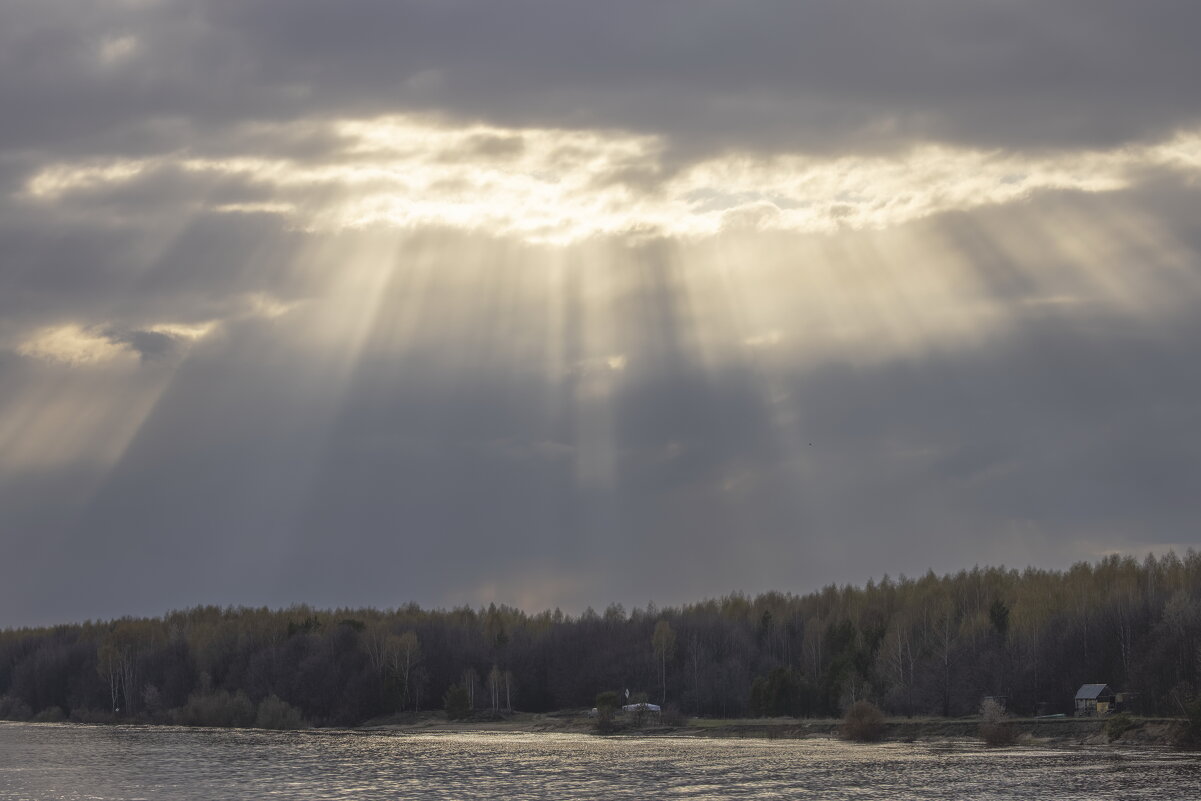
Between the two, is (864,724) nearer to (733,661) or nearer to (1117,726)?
(1117,726)

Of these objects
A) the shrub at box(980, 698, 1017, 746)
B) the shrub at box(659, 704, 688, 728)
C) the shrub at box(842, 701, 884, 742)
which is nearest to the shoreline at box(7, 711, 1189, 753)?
the shrub at box(659, 704, 688, 728)

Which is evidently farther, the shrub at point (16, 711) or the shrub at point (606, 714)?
the shrub at point (16, 711)

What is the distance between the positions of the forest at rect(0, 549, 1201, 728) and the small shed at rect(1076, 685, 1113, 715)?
246 centimetres

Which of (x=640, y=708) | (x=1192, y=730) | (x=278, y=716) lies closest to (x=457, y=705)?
(x=640, y=708)

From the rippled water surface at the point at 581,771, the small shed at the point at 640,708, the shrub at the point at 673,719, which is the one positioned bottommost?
the rippled water surface at the point at 581,771

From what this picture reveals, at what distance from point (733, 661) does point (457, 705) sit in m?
35.6

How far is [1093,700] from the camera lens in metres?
121

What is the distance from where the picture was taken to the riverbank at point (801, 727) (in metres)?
100

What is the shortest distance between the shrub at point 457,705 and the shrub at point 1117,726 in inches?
3259

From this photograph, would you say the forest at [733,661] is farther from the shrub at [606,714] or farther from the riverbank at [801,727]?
the shrub at [606,714]

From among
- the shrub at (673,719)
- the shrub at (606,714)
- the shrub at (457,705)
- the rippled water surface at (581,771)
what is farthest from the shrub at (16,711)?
the shrub at (673,719)

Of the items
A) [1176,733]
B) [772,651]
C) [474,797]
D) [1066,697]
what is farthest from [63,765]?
[772,651]

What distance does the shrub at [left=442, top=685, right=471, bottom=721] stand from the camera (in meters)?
159

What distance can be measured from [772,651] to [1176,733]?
289 ft
